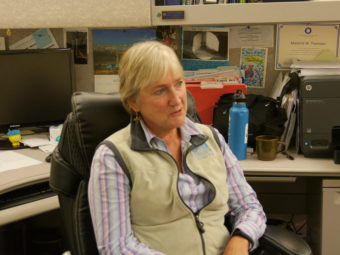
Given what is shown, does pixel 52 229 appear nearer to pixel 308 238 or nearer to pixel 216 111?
pixel 216 111

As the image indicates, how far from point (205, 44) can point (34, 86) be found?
753 millimetres

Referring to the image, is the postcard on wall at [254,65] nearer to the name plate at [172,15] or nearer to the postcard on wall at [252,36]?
the postcard on wall at [252,36]

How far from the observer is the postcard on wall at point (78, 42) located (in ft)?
6.13

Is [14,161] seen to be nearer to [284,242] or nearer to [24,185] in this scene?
[24,185]

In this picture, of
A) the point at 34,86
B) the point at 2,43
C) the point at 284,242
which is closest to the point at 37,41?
the point at 2,43

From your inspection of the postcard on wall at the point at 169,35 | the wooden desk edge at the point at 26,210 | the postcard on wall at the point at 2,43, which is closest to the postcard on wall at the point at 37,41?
the postcard on wall at the point at 2,43

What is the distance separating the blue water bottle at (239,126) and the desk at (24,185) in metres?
0.66

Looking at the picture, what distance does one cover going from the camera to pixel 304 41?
180 cm

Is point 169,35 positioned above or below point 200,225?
above

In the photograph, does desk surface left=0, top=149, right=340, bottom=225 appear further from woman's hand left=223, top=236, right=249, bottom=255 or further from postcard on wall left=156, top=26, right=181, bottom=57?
postcard on wall left=156, top=26, right=181, bottom=57

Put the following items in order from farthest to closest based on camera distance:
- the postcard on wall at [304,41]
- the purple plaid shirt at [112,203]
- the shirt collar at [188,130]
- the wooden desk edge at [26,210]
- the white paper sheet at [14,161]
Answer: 1. the postcard on wall at [304,41]
2. the white paper sheet at [14,161]
3. the wooden desk edge at [26,210]
4. the shirt collar at [188,130]
5. the purple plaid shirt at [112,203]

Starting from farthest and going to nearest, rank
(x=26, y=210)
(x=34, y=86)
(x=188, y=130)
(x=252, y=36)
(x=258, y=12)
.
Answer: (x=252, y=36), (x=34, y=86), (x=258, y=12), (x=26, y=210), (x=188, y=130)

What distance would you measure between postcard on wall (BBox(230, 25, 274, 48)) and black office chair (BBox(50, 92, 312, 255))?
0.94 metres

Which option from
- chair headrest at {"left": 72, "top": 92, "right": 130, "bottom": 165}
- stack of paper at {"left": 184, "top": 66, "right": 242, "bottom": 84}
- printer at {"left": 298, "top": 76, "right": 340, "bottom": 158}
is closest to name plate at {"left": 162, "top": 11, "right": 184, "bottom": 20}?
stack of paper at {"left": 184, "top": 66, "right": 242, "bottom": 84}
